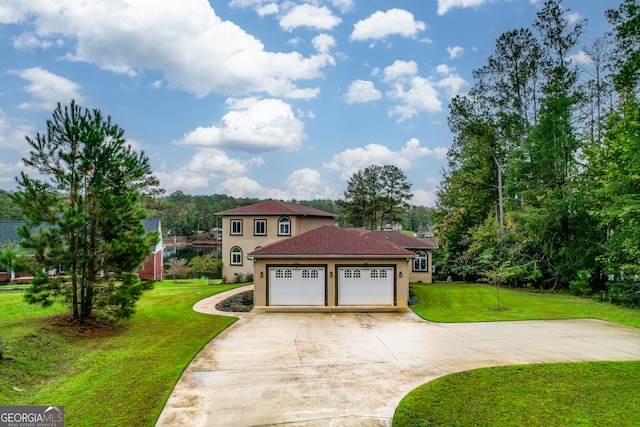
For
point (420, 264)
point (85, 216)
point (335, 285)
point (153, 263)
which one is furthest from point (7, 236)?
point (420, 264)

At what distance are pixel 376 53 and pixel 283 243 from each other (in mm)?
13792

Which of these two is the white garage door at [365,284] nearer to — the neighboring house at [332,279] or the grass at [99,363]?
the neighboring house at [332,279]

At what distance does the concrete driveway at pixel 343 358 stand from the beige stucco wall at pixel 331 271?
1363 mm

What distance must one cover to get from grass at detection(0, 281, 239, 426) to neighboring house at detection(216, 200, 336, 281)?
42.0 feet

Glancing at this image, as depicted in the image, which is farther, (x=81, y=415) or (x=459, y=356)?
(x=459, y=356)

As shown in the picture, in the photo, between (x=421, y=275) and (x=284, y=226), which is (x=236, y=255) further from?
(x=421, y=275)

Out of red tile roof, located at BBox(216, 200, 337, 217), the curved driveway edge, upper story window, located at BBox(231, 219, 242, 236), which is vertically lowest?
the curved driveway edge

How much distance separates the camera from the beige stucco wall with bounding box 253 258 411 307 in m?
17.2

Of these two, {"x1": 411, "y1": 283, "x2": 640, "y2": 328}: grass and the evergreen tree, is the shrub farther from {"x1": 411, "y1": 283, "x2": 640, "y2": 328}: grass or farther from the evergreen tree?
the evergreen tree

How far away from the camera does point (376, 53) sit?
77.2 ft

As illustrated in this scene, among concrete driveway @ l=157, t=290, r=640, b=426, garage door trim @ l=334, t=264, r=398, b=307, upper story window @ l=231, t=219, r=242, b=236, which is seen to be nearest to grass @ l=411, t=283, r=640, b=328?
concrete driveway @ l=157, t=290, r=640, b=426

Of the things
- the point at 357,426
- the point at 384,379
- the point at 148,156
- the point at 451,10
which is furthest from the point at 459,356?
the point at 451,10

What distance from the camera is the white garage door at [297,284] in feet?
56.7

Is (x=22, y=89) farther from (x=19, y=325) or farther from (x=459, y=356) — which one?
(x=459, y=356)
